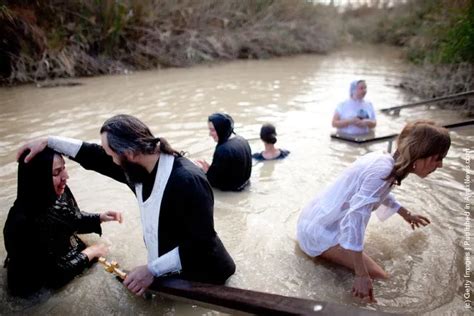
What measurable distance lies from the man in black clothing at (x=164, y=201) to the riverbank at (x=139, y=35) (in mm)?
8939

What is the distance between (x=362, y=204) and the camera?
2.45 metres

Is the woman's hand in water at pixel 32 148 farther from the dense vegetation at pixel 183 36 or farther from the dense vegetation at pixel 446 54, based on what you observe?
the dense vegetation at pixel 446 54

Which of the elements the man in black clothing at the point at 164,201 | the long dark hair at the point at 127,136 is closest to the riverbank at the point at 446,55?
the man in black clothing at the point at 164,201

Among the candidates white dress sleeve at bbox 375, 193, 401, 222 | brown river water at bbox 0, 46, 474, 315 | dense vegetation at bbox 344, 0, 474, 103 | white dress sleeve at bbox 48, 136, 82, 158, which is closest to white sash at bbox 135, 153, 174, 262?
brown river water at bbox 0, 46, 474, 315

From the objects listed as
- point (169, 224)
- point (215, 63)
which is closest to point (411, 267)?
point (169, 224)

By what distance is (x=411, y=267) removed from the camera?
3070 millimetres

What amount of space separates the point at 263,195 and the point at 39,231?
250cm

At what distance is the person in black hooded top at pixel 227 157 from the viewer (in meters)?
4.27

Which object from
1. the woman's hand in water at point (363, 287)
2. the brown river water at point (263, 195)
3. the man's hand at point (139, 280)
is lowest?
the brown river water at point (263, 195)

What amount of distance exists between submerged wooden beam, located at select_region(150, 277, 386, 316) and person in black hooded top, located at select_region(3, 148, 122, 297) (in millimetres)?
935

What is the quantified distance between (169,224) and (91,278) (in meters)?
1.08

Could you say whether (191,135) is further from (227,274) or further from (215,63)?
(215,63)

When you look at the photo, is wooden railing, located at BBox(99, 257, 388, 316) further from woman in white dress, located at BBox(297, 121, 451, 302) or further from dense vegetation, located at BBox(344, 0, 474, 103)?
dense vegetation, located at BBox(344, 0, 474, 103)

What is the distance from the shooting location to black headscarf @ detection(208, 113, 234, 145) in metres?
4.22
